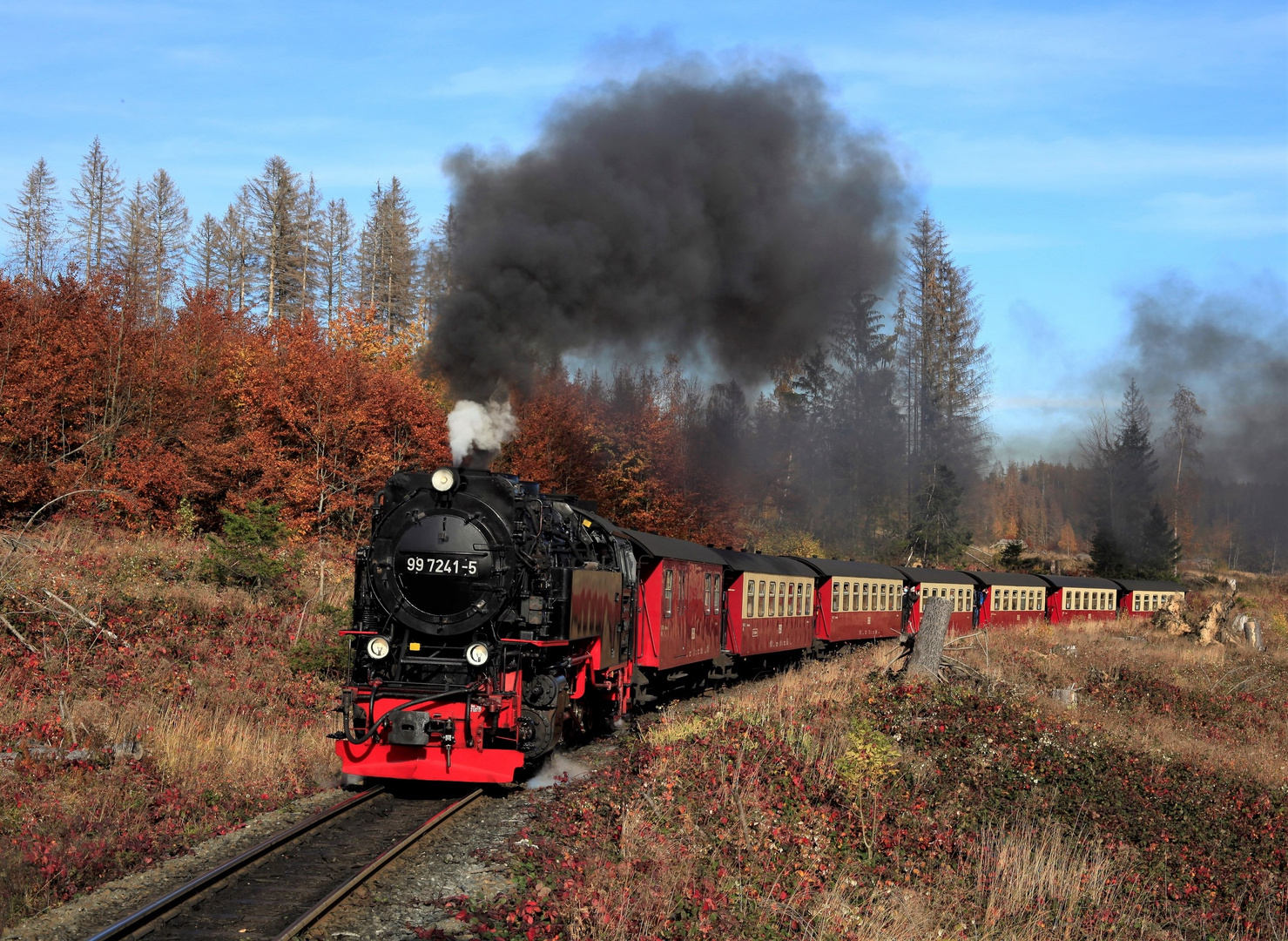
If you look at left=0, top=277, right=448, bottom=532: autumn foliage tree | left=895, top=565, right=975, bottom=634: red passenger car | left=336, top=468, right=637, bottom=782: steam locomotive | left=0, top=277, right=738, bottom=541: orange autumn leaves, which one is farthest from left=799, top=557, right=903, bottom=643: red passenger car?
left=336, top=468, right=637, bottom=782: steam locomotive

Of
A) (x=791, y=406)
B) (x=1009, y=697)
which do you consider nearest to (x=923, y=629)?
(x=1009, y=697)

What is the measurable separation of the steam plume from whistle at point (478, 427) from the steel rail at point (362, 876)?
4.83 metres

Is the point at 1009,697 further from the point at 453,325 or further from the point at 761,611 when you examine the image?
the point at 453,325

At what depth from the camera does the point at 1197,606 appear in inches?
1262

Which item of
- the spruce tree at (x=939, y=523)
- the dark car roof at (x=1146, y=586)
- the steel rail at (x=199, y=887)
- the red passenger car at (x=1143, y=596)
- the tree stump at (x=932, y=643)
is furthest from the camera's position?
the spruce tree at (x=939, y=523)

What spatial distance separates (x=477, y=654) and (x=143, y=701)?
4309 mm

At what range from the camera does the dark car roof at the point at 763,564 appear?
58.0 ft

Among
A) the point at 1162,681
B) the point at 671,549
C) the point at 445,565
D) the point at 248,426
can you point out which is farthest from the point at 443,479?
the point at 248,426

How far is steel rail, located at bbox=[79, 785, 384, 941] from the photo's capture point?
210 inches

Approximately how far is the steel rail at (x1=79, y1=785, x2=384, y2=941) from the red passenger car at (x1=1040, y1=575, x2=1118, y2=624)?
90.9ft

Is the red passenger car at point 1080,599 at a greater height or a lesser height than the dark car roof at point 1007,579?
lesser

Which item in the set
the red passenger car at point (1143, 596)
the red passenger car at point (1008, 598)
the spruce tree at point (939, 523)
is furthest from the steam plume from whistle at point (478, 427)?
the spruce tree at point (939, 523)

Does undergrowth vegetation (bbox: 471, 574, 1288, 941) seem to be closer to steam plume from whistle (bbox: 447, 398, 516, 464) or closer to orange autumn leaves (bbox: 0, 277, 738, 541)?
steam plume from whistle (bbox: 447, 398, 516, 464)

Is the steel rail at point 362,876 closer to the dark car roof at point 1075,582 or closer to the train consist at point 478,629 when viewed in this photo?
the train consist at point 478,629
